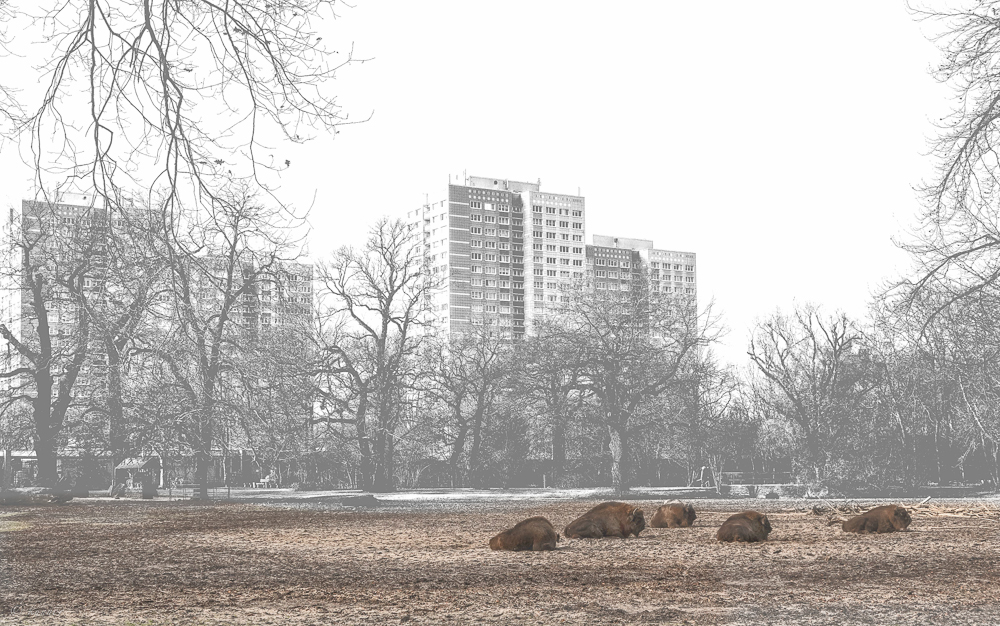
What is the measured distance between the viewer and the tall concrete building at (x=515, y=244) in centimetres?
13825

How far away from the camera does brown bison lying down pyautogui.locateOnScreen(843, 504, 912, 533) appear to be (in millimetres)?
17041

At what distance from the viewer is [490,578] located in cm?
1084

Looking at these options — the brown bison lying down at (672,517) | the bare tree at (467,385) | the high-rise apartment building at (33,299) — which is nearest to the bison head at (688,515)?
the brown bison lying down at (672,517)

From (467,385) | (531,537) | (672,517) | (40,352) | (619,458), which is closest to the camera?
(531,537)

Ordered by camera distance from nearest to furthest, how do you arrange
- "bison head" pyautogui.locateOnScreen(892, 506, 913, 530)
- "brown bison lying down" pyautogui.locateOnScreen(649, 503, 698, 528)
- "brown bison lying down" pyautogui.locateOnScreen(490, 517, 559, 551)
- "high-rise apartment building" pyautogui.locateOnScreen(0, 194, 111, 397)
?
"brown bison lying down" pyautogui.locateOnScreen(490, 517, 559, 551), "bison head" pyautogui.locateOnScreen(892, 506, 913, 530), "brown bison lying down" pyautogui.locateOnScreen(649, 503, 698, 528), "high-rise apartment building" pyautogui.locateOnScreen(0, 194, 111, 397)

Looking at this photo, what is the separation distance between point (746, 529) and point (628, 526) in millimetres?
1940

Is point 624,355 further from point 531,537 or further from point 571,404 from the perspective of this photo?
point 531,537

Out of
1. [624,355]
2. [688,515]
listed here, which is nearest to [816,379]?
[624,355]

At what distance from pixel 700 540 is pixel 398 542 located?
15.1 feet

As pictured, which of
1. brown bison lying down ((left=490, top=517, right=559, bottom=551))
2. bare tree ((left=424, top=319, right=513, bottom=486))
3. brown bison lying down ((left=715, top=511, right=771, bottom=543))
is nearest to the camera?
brown bison lying down ((left=490, top=517, right=559, bottom=551))

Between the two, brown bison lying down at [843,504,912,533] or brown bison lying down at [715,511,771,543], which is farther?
brown bison lying down at [843,504,912,533]

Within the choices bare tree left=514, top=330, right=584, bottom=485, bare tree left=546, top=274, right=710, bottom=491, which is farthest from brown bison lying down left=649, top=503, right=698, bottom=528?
bare tree left=514, top=330, right=584, bottom=485

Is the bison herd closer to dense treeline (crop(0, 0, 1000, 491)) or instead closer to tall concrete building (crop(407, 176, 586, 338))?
dense treeline (crop(0, 0, 1000, 491))

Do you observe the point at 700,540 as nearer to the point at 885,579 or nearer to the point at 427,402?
the point at 885,579
